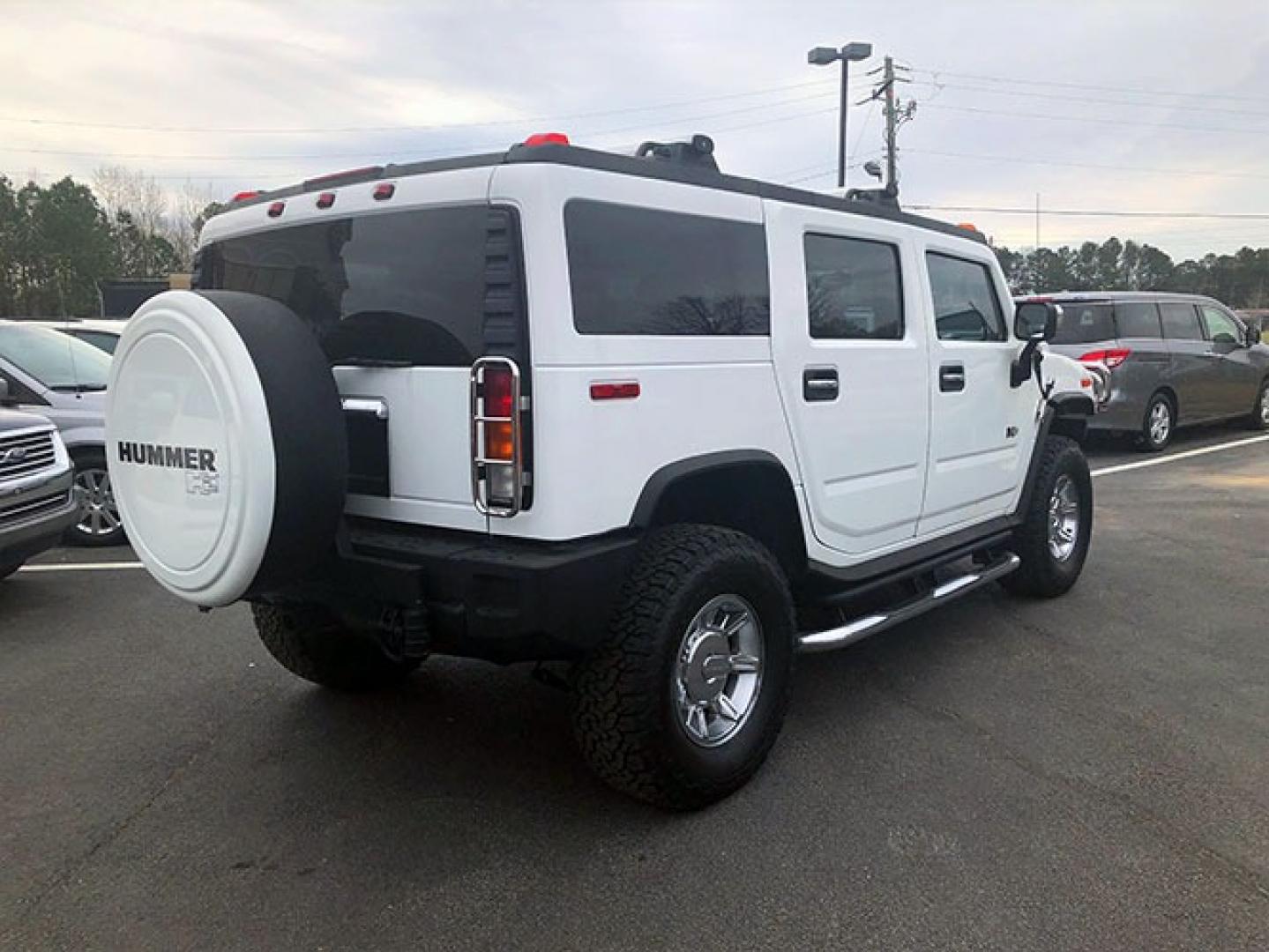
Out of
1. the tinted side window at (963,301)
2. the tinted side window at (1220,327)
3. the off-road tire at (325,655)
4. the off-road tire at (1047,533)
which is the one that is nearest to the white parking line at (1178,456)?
the tinted side window at (1220,327)

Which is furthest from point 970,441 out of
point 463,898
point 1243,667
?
point 463,898

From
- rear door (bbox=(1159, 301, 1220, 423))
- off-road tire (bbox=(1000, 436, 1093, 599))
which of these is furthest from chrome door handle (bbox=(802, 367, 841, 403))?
rear door (bbox=(1159, 301, 1220, 423))

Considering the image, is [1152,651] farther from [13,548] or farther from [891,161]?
[891,161]

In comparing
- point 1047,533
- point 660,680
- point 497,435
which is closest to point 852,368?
point 660,680

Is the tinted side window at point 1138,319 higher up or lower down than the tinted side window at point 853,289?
higher up

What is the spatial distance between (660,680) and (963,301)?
9.10 ft

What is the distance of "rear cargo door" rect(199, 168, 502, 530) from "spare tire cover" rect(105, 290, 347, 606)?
0.67 ft

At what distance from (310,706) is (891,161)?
2881 centimetres

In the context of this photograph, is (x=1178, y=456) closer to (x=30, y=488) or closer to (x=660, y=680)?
(x=660, y=680)

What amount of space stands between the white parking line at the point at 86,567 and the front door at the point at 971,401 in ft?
17.5

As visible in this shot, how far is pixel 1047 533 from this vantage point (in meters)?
5.26

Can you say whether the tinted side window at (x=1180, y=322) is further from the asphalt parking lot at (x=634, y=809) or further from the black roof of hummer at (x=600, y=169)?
the black roof of hummer at (x=600, y=169)

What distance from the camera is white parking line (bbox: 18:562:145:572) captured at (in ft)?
21.2

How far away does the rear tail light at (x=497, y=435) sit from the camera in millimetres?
2639
